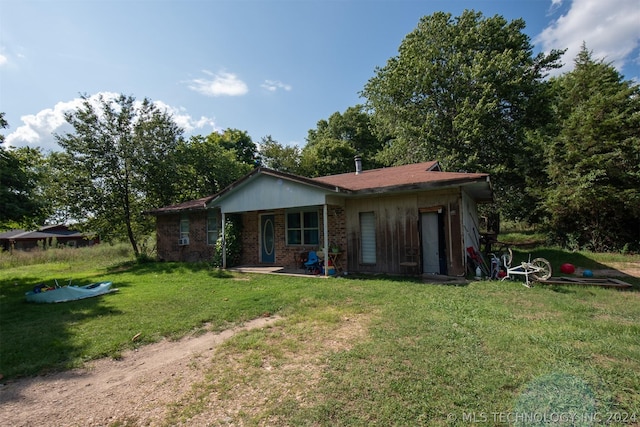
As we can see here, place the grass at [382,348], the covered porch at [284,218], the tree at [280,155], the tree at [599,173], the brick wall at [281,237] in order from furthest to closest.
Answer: the tree at [280,155]
the tree at [599,173]
the brick wall at [281,237]
the covered porch at [284,218]
the grass at [382,348]

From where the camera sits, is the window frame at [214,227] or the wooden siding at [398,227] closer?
the wooden siding at [398,227]

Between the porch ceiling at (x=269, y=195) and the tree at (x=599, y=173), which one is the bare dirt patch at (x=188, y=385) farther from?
the tree at (x=599, y=173)

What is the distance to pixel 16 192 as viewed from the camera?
34.2ft

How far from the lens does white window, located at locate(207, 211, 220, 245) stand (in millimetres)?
13883

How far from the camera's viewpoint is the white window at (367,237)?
10141 millimetres

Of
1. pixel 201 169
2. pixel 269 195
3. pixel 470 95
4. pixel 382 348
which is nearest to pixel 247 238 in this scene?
pixel 269 195

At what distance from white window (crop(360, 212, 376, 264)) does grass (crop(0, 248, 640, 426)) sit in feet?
8.58

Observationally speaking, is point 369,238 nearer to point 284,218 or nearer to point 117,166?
point 284,218

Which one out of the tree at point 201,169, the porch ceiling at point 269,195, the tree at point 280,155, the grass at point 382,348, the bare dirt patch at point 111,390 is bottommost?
the bare dirt patch at point 111,390

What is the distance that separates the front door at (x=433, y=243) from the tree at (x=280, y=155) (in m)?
21.3

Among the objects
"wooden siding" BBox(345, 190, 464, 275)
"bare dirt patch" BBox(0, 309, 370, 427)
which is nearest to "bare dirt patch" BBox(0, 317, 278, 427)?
"bare dirt patch" BBox(0, 309, 370, 427)

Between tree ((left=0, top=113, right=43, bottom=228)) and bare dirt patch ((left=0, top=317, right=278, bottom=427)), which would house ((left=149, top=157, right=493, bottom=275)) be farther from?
bare dirt patch ((left=0, top=317, right=278, bottom=427))

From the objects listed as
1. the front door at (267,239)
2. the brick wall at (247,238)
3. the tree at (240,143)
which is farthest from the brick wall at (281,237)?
the tree at (240,143)

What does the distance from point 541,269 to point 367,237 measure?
473 cm
